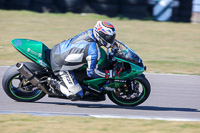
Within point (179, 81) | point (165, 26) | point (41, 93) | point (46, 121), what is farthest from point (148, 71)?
point (165, 26)

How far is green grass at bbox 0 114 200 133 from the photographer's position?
4.79 meters

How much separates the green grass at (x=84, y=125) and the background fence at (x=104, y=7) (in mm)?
11827

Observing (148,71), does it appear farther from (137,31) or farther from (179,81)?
(137,31)

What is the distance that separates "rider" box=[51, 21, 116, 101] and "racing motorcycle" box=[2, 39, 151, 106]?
0.13m

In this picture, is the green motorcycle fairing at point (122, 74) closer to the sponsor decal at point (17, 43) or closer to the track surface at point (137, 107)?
the track surface at point (137, 107)

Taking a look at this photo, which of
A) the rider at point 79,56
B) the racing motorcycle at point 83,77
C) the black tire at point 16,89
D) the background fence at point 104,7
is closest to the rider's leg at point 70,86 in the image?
the rider at point 79,56

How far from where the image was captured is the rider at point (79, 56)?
5840 mm

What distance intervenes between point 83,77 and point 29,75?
879 mm

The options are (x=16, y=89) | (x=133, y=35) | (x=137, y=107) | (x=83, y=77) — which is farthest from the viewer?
(x=133, y=35)

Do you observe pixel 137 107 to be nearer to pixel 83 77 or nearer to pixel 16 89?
pixel 83 77

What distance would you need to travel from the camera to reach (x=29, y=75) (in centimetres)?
600

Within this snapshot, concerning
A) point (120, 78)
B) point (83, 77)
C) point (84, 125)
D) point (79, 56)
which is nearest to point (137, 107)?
point (120, 78)

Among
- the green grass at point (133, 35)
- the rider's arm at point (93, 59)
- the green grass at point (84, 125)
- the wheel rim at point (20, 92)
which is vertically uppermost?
the green grass at point (133, 35)

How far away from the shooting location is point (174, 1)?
16.7m
